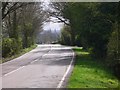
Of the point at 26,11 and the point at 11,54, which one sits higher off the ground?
the point at 26,11

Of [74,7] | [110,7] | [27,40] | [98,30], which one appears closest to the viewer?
[110,7]

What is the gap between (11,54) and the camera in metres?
47.3

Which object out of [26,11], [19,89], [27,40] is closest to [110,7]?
[19,89]

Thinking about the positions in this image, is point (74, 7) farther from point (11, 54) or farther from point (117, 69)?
point (117, 69)

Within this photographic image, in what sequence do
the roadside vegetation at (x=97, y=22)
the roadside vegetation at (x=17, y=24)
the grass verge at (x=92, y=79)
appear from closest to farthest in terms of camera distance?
the grass verge at (x=92, y=79)
the roadside vegetation at (x=97, y=22)
the roadside vegetation at (x=17, y=24)

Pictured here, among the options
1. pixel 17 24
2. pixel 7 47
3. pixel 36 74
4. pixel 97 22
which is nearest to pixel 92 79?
pixel 36 74

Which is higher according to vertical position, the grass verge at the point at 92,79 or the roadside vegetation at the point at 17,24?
the roadside vegetation at the point at 17,24

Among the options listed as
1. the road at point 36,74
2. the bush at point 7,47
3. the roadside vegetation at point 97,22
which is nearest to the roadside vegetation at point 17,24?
the bush at point 7,47

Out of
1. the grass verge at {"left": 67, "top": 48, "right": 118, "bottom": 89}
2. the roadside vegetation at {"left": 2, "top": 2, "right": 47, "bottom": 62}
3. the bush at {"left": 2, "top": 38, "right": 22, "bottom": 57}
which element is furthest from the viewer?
the roadside vegetation at {"left": 2, "top": 2, "right": 47, "bottom": 62}

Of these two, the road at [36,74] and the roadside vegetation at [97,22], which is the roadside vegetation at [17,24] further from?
the road at [36,74]

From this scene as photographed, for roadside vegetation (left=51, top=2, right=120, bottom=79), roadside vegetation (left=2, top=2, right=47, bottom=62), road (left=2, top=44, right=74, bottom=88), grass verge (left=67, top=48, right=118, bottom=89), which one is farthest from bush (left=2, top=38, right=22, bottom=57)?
grass verge (left=67, top=48, right=118, bottom=89)

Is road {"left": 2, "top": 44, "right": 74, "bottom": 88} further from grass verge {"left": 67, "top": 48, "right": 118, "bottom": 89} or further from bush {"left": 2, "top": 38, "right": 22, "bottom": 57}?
bush {"left": 2, "top": 38, "right": 22, "bottom": 57}

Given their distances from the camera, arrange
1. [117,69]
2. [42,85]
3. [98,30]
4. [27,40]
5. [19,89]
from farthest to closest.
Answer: [27,40], [98,30], [117,69], [42,85], [19,89]

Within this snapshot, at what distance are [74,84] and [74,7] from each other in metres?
29.3
